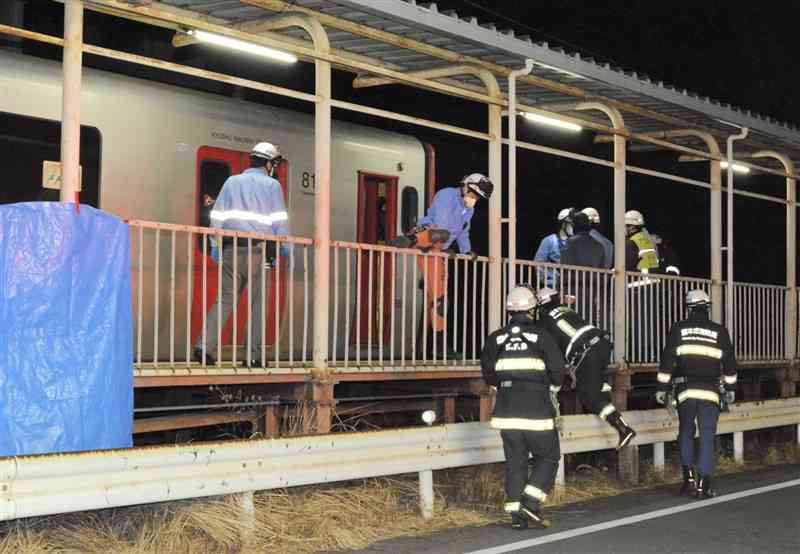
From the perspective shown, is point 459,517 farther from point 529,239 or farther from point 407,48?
point 529,239

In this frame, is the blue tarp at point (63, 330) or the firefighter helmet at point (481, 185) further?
the firefighter helmet at point (481, 185)

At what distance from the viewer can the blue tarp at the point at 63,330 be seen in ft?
25.5

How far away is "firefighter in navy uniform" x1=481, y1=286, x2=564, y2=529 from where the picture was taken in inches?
369

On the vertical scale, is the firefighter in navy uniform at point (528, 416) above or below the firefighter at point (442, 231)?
below

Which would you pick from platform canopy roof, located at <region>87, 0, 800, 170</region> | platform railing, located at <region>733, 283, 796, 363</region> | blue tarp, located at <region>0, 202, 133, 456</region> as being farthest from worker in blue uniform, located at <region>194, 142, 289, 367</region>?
platform railing, located at <region>733, 283, 796, 363</region>

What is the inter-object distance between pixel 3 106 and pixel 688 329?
5.97 meters

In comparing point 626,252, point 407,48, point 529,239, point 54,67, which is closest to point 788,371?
point 626,252

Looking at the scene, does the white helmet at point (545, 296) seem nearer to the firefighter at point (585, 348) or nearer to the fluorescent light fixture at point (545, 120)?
the firefighter at point (585, 348)

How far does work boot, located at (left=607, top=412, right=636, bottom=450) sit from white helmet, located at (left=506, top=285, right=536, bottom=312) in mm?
2336

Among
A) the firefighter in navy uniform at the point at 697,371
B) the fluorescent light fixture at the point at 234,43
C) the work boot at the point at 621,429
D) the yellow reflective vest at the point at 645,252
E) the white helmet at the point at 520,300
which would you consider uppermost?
the fluorescent light fixture at the point at 234,43

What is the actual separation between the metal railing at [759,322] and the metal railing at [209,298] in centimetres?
570

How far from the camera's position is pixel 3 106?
10117 mm

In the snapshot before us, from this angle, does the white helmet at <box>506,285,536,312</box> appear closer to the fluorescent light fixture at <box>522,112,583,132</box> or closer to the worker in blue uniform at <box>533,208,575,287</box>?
the fluorescent light fixture at <box>522,112,583,132</box>

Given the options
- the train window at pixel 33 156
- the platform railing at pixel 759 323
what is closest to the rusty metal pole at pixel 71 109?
the train window at pixel 33 156
